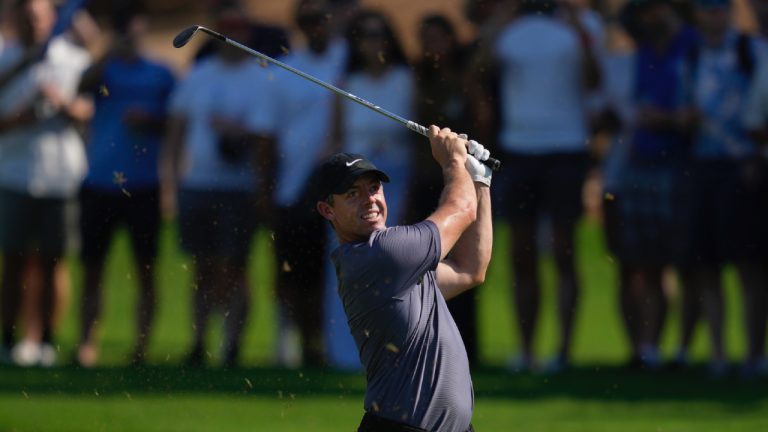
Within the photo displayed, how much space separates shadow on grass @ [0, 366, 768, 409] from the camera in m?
8.81

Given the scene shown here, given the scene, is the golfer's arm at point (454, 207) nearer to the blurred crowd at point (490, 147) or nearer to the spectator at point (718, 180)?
the blurred crowd at point (490, 147)

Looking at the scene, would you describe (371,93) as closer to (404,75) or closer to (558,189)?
(404,75)

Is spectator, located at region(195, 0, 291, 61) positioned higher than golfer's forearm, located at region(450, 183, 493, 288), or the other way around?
spectator, located at region(195, 0, 291, 61)

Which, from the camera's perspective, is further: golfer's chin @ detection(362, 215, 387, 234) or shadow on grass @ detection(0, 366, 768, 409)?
shadow on grass @ detection(0, 366, 768, 409)

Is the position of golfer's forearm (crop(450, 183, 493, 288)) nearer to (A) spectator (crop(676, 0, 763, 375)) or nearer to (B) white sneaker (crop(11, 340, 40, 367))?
(A) spectator (crop(676, 0, 763, 375))

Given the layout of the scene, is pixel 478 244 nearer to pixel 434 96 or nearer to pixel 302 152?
pixel 434 96

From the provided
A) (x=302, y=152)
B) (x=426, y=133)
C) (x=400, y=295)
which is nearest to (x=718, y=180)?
(x=302, y=152)

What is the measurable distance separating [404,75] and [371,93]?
0.21 metres

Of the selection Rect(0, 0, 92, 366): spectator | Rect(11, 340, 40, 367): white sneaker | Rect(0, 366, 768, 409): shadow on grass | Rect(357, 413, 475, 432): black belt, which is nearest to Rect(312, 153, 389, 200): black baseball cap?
Rect(357, 413, 475, 432): black belt

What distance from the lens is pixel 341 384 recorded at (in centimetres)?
910

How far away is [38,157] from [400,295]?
5964mm

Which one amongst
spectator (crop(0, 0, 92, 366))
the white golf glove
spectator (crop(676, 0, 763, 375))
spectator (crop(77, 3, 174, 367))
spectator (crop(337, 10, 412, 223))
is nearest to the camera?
the white golf glove

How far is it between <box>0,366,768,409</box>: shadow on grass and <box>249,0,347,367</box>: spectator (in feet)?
1.13

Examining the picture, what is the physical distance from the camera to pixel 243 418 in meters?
8.52
